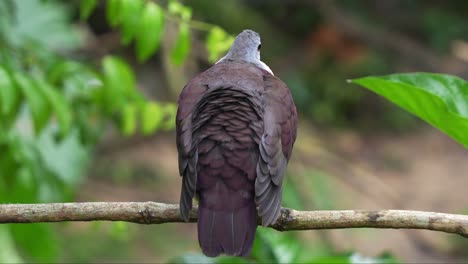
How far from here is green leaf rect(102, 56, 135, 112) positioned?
12.5 feet

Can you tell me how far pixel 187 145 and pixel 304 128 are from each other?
6744 mm

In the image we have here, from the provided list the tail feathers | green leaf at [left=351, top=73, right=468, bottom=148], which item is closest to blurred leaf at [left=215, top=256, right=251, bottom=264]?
the tail feathers

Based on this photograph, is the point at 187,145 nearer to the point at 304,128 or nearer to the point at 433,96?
the point at 433,96

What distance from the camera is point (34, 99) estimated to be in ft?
11.0

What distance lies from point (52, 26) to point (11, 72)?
4966mm

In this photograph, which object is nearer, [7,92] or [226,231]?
[226,231]

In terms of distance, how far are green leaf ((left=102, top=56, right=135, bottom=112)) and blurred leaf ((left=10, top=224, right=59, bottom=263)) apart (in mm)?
758

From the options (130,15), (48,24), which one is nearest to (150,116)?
(130,15)

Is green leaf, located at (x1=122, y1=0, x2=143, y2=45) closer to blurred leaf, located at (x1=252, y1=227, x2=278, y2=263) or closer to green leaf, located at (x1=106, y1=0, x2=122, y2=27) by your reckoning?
green leaf, located at (x1=106, y1=0, x2=122, y2=27)

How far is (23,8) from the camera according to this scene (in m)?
7.89

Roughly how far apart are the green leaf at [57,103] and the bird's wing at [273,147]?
3.27 ft

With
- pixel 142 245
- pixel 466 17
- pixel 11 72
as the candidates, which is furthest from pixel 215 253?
pixel 466 17

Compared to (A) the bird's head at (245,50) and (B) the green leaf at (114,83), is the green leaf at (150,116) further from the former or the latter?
(A) the bird's head at (245,50)

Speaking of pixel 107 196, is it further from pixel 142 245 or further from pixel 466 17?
pixel 466 17
